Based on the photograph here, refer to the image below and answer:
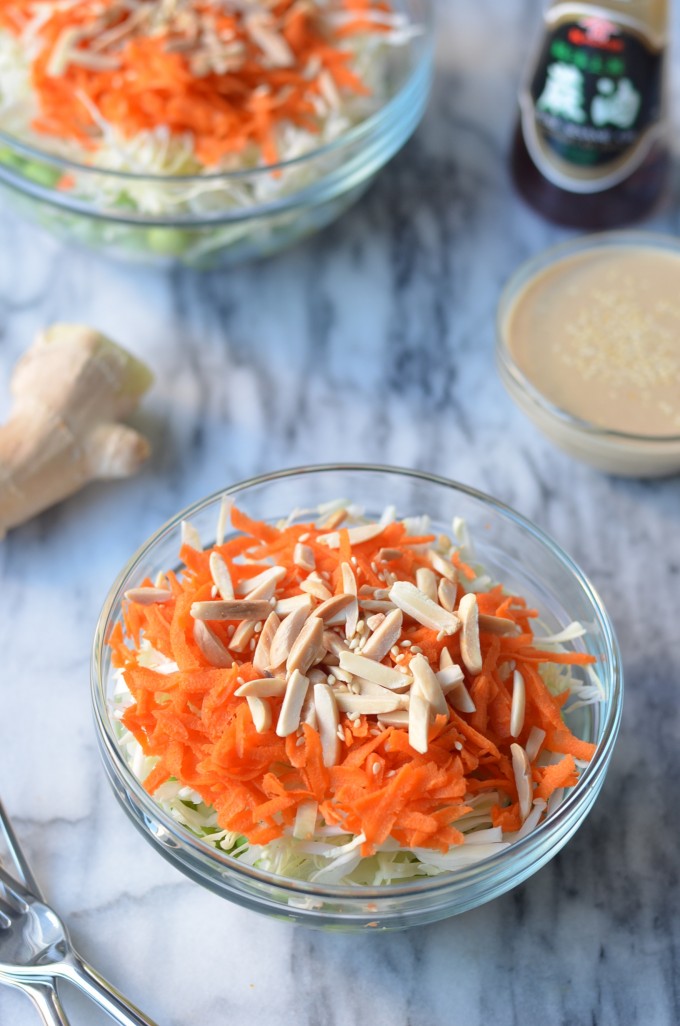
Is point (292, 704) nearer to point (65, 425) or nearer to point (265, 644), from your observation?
point (265, 644)

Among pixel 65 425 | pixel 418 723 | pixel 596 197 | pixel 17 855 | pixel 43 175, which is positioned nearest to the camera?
pixel 418 723

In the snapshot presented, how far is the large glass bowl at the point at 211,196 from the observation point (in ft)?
5.60

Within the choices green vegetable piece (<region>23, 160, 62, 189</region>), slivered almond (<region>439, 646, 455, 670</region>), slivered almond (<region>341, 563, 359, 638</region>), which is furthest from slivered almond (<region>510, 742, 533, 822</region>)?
green vegetable piece (<region>23, 160, 62, 189</region>)

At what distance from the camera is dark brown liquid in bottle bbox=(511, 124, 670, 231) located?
6.52ft

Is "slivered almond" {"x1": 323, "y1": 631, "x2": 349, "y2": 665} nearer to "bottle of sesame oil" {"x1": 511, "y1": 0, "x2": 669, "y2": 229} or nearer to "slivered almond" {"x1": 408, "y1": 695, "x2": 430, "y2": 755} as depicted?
"slivered almond" {"x1": 408, "y1": 695, "x2": 430, "y2": 755}

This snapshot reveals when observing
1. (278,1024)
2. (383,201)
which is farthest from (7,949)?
(383,201)

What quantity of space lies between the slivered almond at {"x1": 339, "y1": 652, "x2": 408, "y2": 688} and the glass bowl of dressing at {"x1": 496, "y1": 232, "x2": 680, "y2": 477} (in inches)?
24.5

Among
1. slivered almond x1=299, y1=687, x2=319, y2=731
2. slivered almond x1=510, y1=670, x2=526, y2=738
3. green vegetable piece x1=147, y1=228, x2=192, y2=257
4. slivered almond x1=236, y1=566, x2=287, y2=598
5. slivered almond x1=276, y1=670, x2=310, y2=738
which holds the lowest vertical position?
slivered almond x1=510, y1=670, x2=526, y2=738

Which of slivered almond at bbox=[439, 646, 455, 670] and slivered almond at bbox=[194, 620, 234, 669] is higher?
slivered almond at bbox=[194, 620, 234, 669]

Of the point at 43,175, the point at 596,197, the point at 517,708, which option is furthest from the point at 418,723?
the point at 596,197

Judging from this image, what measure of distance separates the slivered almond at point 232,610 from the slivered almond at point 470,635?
22cm

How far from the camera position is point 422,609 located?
126 centimetres

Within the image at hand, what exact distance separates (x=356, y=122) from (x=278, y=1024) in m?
1.36

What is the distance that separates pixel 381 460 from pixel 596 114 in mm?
675
